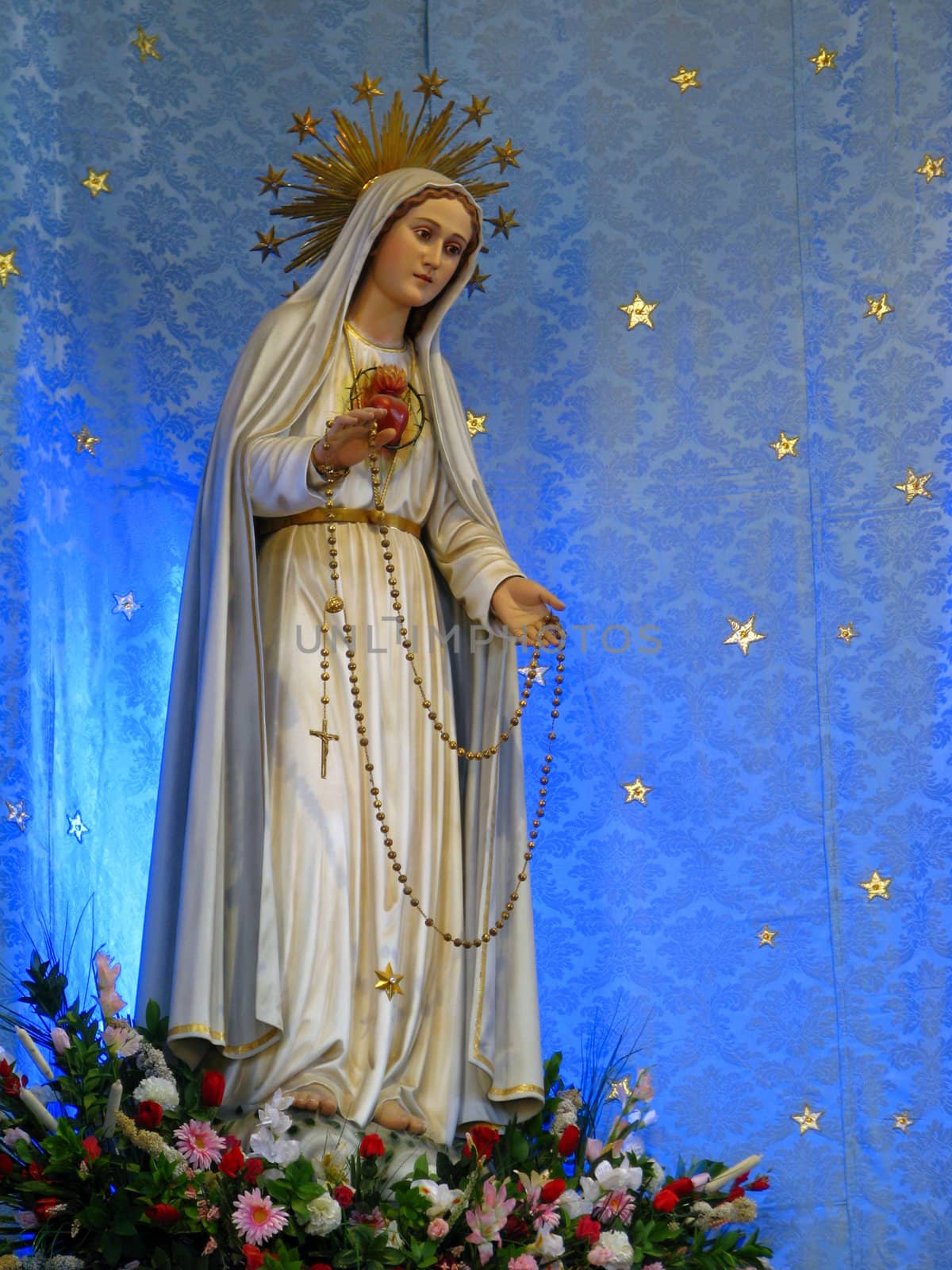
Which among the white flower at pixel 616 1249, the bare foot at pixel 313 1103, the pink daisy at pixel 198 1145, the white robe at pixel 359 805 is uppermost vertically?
the white robe at pixel 359 805

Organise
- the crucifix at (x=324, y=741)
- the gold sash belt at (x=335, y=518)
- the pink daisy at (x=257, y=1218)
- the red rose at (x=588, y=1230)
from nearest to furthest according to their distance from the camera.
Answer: the pink daisy at (x=257, y=1218)
the red rose at (x=588, y=1230)
the crucifix at (x=324, y=741)
the gold sash belt at (x=335, y=518)

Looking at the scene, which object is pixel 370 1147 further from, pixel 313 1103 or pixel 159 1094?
pixel 159 1094

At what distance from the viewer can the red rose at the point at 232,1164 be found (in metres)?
2.42

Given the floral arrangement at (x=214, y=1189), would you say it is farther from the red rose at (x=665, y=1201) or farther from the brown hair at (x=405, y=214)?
the brown hair at (x=405, y=214)

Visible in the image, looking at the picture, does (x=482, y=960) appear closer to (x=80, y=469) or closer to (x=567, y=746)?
(x=567, y=746)

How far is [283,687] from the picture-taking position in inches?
116

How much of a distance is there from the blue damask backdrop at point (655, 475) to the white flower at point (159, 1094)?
73 cm

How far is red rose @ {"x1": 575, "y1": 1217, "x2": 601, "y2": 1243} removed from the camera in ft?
8.44

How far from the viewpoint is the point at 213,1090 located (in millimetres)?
2609

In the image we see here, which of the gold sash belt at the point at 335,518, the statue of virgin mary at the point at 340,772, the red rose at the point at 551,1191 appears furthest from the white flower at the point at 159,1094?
the gold sash belt at the point at 335,518

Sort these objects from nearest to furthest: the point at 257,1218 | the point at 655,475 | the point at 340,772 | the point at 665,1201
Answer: the point at 257,1218 < the point at 665,1201 < the point at 340,772 < the point at 655,475

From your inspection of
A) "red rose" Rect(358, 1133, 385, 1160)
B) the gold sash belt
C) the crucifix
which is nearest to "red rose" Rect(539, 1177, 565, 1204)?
"red rose" Rect(358, 1133, 385, 1160)

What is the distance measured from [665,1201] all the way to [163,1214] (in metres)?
0.84

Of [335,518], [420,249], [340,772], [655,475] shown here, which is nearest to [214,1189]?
[340,772]
